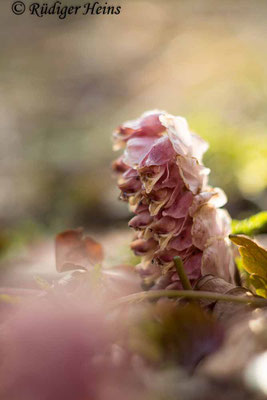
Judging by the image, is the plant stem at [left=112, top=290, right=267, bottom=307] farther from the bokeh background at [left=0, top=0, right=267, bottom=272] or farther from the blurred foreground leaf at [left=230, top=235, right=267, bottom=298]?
the bokeh background at [left=0, top=0, right=267, bottom=272]

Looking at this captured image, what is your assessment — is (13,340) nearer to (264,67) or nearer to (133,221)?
(133,221)

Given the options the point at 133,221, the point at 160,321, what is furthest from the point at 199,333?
the point at 133,221

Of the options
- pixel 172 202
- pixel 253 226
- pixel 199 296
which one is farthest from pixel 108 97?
pixel 199 296

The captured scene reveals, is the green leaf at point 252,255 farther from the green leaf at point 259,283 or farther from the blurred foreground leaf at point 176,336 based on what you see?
the blurred foreground leaf at point 176,336

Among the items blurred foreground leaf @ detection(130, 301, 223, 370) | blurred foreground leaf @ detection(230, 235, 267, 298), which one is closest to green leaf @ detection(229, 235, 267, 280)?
blurred foreground leaf @ detection(230, 235, 267, 298)

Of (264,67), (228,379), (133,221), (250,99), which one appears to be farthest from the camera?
(264,67)

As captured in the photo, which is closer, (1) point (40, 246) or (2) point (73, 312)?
(2) point (73, 312)
